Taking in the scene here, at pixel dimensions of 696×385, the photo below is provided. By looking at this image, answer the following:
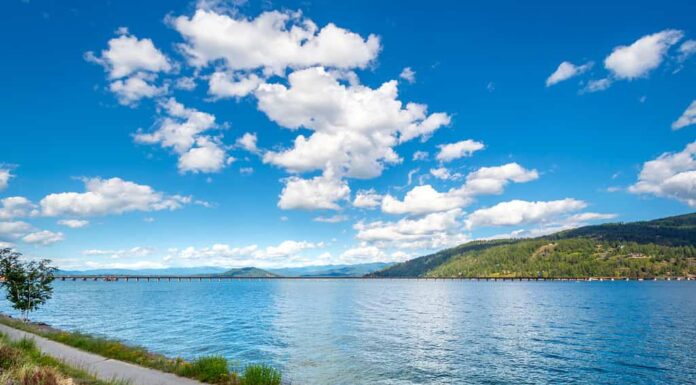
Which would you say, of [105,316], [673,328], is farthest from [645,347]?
[105,316]

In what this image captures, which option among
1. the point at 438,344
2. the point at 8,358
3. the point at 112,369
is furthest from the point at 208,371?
the point at 438,344

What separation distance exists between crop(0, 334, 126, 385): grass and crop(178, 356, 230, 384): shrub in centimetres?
513

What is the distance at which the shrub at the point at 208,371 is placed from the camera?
25.3 meters

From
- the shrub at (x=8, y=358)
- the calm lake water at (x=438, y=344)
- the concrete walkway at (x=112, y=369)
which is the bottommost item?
the calm lake water at (x=438, y=344)

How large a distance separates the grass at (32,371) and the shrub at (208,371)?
513 cm

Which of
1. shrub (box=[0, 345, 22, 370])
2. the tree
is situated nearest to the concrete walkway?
shrub (box=[0, 345, 22, 370])

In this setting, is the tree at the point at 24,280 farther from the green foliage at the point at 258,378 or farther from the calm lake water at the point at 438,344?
the green foliage at the point at 258,378

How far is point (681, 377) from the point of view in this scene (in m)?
41.6

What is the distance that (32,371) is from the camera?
1608 centimetres

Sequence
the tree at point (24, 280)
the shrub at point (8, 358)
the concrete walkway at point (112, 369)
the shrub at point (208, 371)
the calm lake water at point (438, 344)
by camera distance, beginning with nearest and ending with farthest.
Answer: the shrub at point (8, 358), the concrete walkway at point (112, 369), the shrub at point (208, 371), the calm lake water at point (438, 344), the tree at point (24, 280)

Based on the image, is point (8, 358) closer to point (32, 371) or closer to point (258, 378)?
point (32, 371)

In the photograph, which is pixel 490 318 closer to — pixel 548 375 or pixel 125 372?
pixel 548 375

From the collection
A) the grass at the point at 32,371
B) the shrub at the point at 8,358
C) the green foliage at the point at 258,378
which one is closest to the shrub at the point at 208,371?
the green foliage at the point at 258,378

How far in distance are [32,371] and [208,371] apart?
11.3 m
